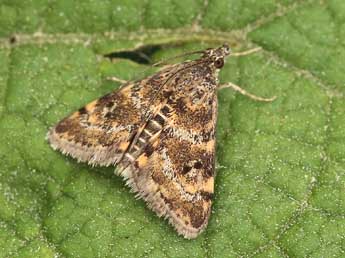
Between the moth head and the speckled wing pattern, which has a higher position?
the moth head

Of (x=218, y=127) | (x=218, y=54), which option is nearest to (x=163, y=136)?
(x=218, y=127)

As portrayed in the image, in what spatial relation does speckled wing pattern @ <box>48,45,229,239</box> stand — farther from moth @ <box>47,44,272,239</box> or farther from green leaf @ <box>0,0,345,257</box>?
green leaf @ <box>0,0,345,257</box>

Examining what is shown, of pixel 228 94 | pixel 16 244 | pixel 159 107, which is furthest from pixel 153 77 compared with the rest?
pixel 16 244

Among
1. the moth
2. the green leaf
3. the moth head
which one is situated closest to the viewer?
the green leaf

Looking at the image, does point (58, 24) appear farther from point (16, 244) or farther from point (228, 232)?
point (228, 232)

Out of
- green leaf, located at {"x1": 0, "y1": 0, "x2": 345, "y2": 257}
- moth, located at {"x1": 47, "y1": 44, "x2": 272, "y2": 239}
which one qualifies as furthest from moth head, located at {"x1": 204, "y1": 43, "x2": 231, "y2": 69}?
green leaf, located at {"x1": 0, "y1": 0, "x2": 345, "y2": 257}

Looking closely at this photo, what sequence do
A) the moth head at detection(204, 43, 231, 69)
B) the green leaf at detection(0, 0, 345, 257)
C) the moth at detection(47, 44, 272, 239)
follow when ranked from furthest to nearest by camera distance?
the moth head at detection(204, 43, 231, 69) → the moth at detection(47, 44, 272, 239) → the green leaf at detection(0, 0, 345, 257)

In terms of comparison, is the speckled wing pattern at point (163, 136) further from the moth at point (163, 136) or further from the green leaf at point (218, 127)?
the green leaf at point (218, 127)

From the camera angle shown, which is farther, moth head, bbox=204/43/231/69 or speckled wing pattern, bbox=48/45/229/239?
moth head, bbox=204/43/231/69

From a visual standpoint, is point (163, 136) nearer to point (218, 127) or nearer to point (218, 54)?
point (218, 127)
